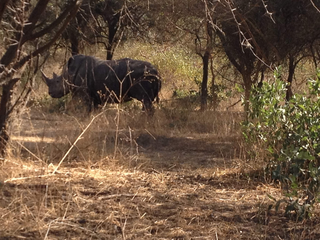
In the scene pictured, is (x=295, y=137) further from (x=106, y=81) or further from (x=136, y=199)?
(x=106, y=81)

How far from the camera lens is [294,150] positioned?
13.5ft

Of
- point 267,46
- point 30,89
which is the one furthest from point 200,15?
point 30,89

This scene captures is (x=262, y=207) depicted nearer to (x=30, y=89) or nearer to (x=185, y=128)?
(x=30, y=89)

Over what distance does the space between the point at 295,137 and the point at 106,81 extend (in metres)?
7.54

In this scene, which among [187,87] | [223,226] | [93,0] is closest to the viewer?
[223,226]

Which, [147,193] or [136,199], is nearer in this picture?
[136,199]

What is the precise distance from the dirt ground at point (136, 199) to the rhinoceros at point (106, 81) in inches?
163

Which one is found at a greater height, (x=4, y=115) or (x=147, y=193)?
(x=4, y=115)

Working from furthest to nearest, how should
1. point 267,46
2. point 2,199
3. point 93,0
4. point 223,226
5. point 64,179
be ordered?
point 93,0, point 267,46, point 64,179, point 2,199, point 223,226

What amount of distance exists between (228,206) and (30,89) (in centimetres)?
229

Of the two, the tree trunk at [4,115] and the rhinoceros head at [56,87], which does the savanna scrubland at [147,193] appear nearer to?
the tree trunk at [4,115]

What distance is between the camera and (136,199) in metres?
4.69

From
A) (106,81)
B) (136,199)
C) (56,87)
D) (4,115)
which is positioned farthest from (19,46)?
(56,87)

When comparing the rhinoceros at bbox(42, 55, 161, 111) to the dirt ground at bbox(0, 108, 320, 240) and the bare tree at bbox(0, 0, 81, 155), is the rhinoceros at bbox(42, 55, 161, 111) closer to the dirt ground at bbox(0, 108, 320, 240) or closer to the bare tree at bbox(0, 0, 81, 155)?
the dirt ground at bbox(0, 108, 320, 240)
